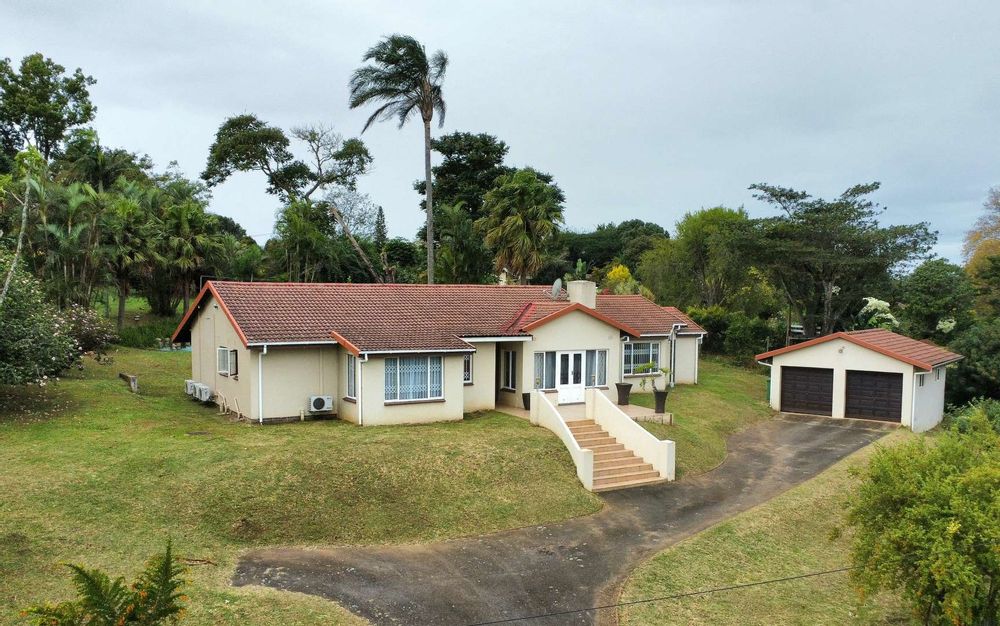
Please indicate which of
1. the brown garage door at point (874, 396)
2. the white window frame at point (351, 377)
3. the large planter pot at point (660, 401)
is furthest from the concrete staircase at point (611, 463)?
the brown garage door at point (874, 396)

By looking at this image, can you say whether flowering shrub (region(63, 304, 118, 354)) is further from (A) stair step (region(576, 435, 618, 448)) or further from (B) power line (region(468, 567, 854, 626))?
(B) power line (region(468, 567, 854, 626))

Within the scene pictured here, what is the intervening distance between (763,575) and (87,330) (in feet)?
86.0

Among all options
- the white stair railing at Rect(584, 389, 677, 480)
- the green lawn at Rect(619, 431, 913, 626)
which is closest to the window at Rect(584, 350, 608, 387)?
the white stair railing at Rect(584, 389, 677, 480)

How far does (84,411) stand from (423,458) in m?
10.9

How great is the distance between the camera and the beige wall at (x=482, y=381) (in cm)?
2373

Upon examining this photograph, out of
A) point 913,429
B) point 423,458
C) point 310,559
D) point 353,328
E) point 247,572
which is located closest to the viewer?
point 247,572

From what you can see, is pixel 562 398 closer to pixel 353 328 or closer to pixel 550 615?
pixel 353 328

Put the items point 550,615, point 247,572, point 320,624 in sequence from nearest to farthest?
point 320,624
point 550,615
point 247,572

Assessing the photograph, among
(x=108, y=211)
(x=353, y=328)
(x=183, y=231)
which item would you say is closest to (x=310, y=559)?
(x=353, y=328)

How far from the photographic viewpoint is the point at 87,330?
88.9ft

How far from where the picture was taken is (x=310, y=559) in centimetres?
1272

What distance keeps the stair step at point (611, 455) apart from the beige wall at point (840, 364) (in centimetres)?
1357

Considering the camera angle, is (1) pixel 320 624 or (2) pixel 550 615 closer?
(1) pixel 320 624

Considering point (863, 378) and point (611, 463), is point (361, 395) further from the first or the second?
point (863, 378)
